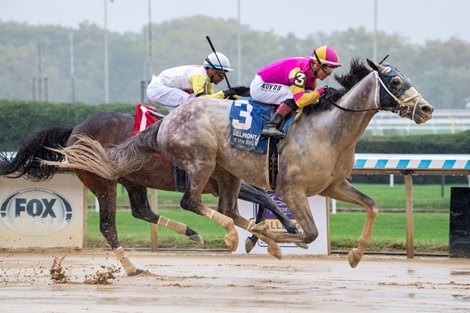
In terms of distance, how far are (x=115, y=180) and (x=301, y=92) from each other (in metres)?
2.32

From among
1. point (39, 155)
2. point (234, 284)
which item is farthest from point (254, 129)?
point (39, 155)

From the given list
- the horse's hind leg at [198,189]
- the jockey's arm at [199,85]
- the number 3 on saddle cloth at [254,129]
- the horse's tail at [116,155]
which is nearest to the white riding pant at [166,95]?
the jockey's arm at [199,85]

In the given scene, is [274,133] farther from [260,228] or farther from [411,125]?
[411,125]

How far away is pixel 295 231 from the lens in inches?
344

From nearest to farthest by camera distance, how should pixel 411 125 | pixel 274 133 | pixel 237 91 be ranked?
pixel 274 133, pixel 237 91, pixel 411 125

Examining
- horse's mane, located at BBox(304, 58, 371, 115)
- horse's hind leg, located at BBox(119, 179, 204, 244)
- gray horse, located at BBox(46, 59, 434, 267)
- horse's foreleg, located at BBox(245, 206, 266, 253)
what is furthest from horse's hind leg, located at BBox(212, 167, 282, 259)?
horse's mane, located at BBox(304, 58, 371, 115)

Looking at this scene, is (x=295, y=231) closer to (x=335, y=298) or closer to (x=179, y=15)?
(x=335, y=298)

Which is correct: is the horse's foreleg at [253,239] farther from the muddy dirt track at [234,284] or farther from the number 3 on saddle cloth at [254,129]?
the number 3 on saddle cloth at [254,129]

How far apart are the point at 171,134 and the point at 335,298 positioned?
2142 millimetres

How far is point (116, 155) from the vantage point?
31.0ft

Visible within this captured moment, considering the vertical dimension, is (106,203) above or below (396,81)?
below

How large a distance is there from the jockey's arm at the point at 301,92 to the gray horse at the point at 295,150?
0.14 m

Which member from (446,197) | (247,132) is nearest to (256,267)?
(247,132)

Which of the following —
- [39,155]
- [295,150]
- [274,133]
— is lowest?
[39,155]
